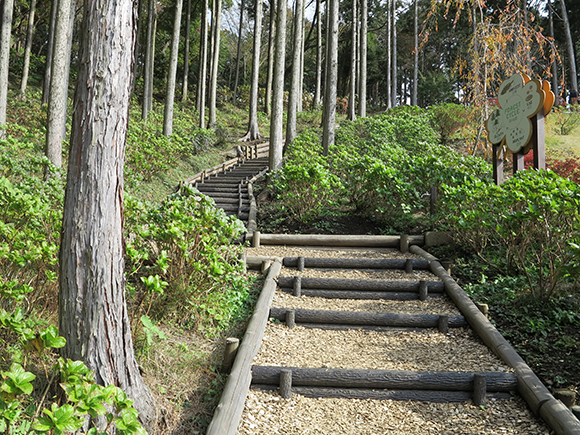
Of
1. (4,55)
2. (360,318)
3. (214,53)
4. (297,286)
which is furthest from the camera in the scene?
(214,53)

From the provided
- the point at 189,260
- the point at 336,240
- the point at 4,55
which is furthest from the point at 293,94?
the point at 189,260

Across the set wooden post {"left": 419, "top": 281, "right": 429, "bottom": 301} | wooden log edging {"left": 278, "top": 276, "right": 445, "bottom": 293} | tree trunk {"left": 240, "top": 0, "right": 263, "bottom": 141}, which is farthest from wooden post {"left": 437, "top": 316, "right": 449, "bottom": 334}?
tree trunk {"left": 240, "top": 0, "right": 263, "bottom": 141}

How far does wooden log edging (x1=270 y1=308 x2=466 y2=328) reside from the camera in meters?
5.11

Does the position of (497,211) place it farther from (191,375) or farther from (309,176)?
(191,375)

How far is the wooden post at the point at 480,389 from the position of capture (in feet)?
12.1

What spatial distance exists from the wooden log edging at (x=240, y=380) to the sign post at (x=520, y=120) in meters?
4.53

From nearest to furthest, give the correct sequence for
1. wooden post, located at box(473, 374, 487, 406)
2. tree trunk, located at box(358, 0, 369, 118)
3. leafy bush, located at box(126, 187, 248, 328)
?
wooden post, located at box(473, 374, 487, 406) < leafy bush, located at box(126, 187, 248, 328) < tree trunk, located at box(358, 0, 369, 118)

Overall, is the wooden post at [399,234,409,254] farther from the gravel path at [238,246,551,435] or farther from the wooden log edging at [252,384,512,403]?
the wooden log edging at [252,384,512,403]

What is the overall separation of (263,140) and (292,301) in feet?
52.9

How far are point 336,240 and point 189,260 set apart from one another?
12.0 ft

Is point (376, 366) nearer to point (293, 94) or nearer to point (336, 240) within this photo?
point (336, 240)

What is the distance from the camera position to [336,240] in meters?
7.80

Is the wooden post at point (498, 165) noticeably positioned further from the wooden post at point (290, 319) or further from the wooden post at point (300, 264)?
the wooden post at point (290, 319)

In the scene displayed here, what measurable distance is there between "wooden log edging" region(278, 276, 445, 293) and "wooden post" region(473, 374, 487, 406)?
2.27 meters
